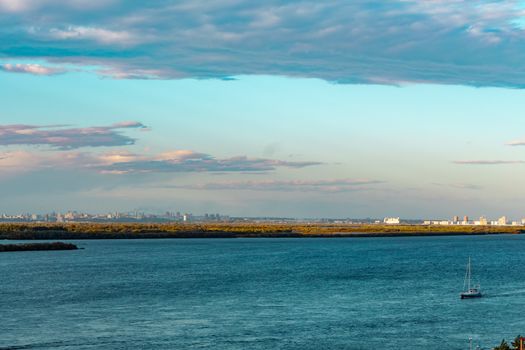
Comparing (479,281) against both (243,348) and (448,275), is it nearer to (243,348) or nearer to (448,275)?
(448,275)

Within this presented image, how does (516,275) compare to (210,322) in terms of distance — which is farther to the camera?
(516,275)

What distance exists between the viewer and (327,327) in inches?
2095

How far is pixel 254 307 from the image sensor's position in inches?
2467

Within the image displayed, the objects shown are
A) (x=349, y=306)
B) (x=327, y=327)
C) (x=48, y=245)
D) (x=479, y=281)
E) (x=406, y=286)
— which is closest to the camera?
(x=327, y=327)

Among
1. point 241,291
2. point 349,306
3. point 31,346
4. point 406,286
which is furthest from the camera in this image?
point 406,286

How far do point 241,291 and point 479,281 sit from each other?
30.0 m

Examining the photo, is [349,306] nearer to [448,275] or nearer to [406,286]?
[406,286]

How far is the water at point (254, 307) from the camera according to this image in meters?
48.6

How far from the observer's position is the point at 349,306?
64.1 meters

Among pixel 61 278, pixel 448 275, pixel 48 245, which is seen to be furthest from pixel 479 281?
pixel 48 245

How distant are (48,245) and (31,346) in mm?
107102

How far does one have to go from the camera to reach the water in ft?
159

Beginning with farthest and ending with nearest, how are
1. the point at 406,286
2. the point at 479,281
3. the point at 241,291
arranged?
the point at 479,281 < the point at 406,286 < the point at 241,291

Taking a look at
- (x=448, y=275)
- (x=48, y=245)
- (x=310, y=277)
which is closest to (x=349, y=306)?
(x=310, y=277)
